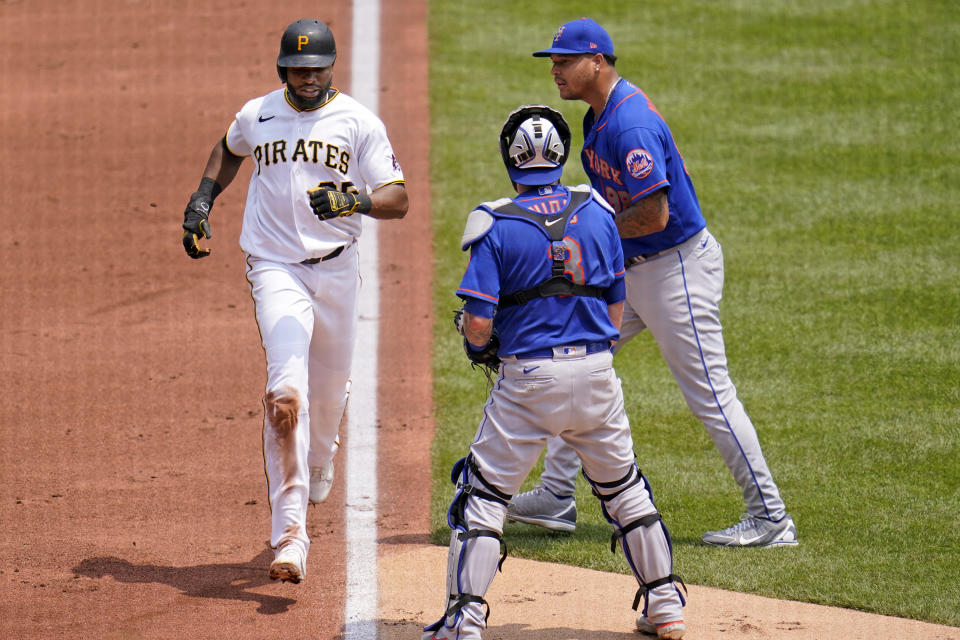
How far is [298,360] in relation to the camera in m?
5.58

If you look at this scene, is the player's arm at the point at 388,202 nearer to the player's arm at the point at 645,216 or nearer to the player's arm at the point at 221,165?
the player's arm at the point at 221,165

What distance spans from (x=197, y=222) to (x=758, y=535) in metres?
3.07

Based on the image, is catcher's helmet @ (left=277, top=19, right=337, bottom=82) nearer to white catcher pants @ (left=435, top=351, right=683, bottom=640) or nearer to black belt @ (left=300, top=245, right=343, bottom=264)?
black belt @ (left=300, top=245, right=343, bottom=264)

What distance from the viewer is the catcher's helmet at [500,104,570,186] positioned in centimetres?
480

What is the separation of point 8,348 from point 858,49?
33.1 ft

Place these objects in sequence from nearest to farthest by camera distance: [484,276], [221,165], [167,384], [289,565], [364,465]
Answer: [484,276], [289,565], [221,165], [364,465], [167,384]

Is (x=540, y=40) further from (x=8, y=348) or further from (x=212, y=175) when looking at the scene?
(x=212, y=175)

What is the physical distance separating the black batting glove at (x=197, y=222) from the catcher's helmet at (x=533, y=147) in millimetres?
1635

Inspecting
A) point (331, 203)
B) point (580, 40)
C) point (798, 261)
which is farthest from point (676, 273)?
point (798, 261)

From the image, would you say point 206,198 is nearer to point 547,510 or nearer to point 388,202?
point 388,202

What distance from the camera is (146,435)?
7465mm

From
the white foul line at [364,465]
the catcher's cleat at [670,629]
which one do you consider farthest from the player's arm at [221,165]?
the catcher's cleat at [670,629]

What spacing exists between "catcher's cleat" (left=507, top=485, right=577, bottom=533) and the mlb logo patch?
5.67 ft

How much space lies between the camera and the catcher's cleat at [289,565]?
5172 millimetres
